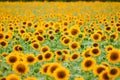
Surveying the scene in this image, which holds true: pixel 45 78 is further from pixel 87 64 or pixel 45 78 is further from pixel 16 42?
pixel 16 42

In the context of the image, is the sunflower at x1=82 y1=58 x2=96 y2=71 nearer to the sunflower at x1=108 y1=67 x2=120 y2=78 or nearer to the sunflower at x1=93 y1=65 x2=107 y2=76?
the sunflower at x1=93 y1=65 x2=107 y2=76

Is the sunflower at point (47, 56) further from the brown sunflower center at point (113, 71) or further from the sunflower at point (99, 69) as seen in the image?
the brown sunflower center at point (113, 71)

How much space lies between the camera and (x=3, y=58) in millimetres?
6164

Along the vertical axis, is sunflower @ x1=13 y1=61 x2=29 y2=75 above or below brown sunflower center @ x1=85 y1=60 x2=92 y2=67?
below

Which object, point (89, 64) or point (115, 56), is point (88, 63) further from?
point (115, 56)

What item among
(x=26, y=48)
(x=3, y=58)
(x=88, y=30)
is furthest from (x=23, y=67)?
(x=88, y=30)

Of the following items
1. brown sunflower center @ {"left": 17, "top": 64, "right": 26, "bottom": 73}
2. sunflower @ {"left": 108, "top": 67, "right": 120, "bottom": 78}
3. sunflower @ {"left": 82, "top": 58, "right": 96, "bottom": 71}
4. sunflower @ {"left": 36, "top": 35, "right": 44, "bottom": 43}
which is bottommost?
sunflower @ {"left": 36, "top": 35, "right": 44, "bottom": 43}

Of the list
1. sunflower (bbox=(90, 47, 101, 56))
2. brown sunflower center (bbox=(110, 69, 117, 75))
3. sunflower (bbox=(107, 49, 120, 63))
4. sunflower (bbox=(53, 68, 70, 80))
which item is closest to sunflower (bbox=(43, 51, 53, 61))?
sunflower (bbox=(90, 47, 101, 56))

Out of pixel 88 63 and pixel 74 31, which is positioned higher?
pixel 88 63

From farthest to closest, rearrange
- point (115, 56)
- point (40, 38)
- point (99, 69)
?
point (40, 38)
point (115, 56)
point (99, 69)

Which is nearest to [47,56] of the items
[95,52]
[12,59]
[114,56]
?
[12,59]

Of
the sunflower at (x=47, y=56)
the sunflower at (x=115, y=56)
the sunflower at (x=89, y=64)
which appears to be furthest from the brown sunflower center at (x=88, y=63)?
the sunflower at (x=47, y=56)

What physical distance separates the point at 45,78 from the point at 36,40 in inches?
66.5

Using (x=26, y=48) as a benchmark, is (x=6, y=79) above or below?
above
